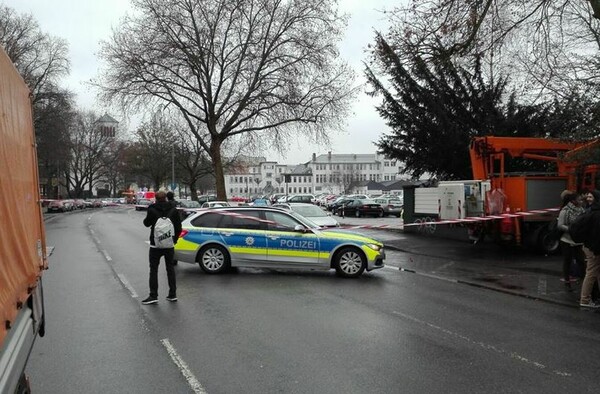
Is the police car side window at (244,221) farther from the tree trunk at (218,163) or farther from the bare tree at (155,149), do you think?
the bare tree at (155,149)

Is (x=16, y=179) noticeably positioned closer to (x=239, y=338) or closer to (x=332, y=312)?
(x=239, y=338)

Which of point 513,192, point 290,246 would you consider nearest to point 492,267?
point 513,192

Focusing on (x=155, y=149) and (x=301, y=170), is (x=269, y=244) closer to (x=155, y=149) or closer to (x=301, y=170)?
(x=155, y=149)

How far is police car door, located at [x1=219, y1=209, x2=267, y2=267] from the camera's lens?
11.4 meters

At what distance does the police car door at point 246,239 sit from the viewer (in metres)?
11.4

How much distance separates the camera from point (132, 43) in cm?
3459

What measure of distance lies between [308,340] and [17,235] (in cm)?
358

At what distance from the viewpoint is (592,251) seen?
808cm

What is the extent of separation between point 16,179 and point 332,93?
32.9m

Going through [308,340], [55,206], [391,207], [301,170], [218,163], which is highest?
[301,170]

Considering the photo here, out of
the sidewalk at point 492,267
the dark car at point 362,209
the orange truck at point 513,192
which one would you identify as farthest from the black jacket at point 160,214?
the dark car at point 362,209

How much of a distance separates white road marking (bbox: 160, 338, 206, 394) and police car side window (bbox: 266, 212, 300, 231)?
527 centimetres

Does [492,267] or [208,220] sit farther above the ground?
[208,220]

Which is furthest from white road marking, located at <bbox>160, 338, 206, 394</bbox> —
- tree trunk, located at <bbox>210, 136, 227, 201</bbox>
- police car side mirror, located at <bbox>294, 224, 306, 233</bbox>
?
tree trunk, located at <bbox>210, 136, 227, 201</bbox>
